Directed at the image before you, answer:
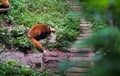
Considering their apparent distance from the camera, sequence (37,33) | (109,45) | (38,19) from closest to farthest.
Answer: (109,45)
(37,33)
(38,19)

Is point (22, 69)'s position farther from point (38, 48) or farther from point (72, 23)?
point (72, 23)

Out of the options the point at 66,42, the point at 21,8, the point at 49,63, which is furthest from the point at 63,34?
the point at 21,8

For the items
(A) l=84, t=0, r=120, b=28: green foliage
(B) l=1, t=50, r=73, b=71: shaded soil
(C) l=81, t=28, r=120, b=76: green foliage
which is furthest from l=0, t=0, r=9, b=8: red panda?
(C) l=81, t=28, r=120, b=76: green foliage

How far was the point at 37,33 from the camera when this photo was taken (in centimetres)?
672

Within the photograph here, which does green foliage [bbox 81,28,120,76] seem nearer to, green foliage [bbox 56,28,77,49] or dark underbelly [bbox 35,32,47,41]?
green foliage [bbox 56,28,77,49]

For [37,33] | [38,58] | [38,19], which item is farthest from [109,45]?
[38,19]

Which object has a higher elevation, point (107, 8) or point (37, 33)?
point (107, 8)

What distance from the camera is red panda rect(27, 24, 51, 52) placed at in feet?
21.1

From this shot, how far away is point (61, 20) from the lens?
7.92 meters

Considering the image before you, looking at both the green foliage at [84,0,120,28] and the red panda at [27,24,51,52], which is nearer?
A: the green foliage at [84,0,120,28]

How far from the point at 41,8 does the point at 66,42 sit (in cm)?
238

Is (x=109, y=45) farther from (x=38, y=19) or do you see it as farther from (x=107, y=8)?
(x=38, y=19)

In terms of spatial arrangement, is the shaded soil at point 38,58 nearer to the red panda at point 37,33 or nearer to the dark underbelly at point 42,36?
the red panda at point 37,33

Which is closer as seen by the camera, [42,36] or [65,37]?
[42,36]
